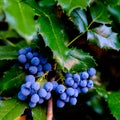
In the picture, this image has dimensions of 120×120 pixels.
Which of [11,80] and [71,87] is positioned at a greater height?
[11,80]

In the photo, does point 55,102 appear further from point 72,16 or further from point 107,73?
point 107,73

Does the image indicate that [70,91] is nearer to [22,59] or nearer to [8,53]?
[22,59]

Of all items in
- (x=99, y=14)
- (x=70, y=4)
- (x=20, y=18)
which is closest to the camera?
(x=20, y=18)

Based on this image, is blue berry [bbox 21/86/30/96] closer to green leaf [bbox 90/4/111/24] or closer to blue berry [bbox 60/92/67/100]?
blue berry [bbox 60/92/67/100]

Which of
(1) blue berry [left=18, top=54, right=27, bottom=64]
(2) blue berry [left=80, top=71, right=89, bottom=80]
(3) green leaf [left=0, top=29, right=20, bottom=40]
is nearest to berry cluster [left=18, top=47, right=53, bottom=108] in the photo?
(1) blue berry [left=18, top=54, right=27, bottom=64]

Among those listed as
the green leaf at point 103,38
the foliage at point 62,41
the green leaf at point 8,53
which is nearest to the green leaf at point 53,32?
the foliage at point 62,41

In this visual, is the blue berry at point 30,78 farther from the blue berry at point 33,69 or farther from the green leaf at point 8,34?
the green leaf at point 8,34

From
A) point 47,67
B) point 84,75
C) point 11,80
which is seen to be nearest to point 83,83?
point 84,75
